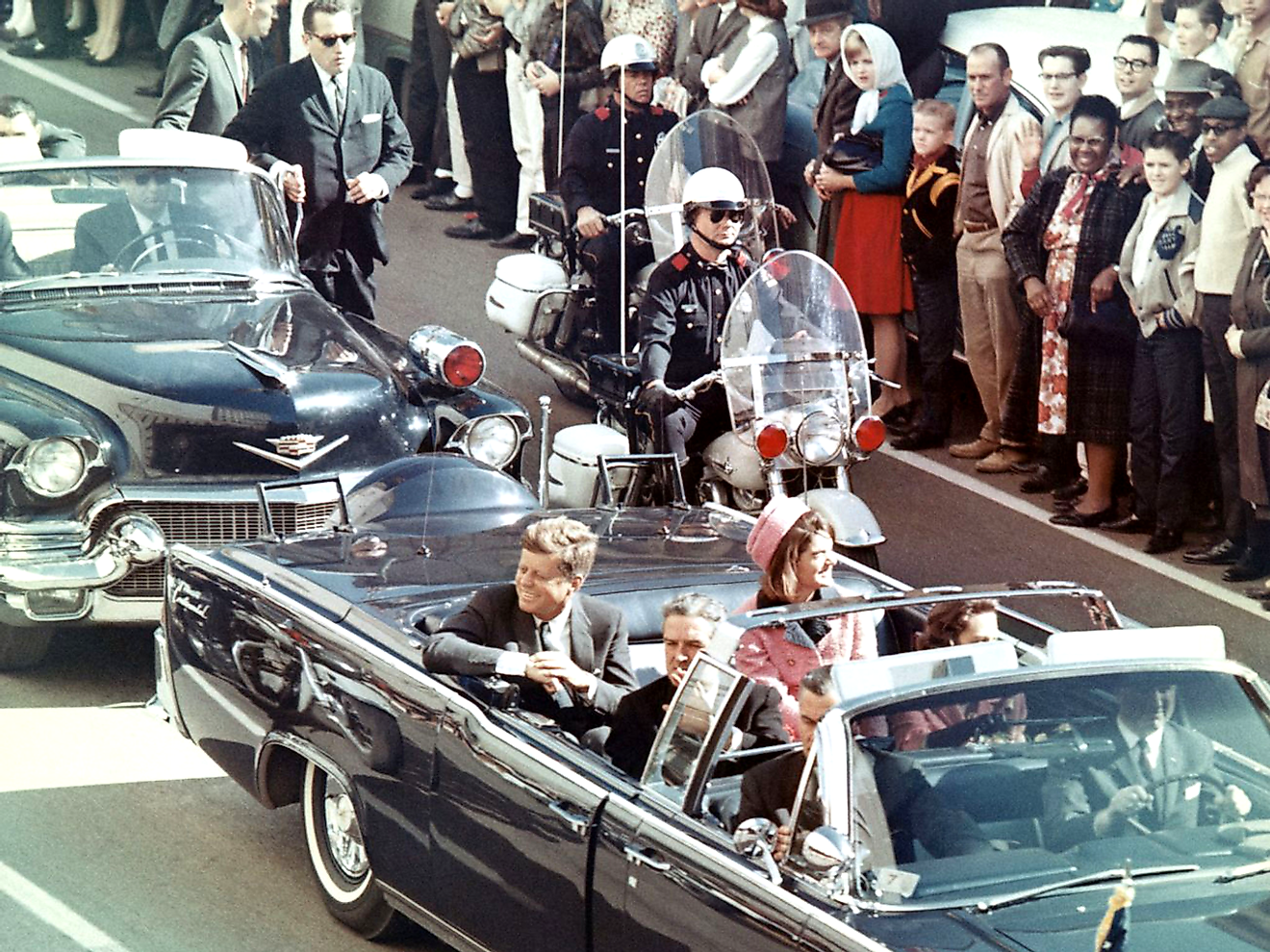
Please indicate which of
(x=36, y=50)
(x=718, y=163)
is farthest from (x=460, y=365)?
(x=36, y=50)

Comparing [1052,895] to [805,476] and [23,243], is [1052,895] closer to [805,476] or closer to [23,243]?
[805,476]

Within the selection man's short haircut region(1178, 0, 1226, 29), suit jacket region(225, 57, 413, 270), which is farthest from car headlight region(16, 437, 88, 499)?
man's short haircut region(1178, 0, 1226, 29)

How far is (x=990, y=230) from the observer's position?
33.0ft

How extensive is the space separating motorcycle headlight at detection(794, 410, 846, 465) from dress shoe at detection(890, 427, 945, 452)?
2616 mm

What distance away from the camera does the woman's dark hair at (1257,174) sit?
27.4 feet

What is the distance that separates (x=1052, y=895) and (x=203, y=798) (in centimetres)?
361

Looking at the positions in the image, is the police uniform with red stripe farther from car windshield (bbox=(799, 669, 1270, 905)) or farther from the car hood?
car windshield (bbox=(799, 669, 1270, 905))

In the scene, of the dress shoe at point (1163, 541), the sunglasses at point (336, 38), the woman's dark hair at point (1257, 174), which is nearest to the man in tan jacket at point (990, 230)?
the dress shoe at point (1163, 541)

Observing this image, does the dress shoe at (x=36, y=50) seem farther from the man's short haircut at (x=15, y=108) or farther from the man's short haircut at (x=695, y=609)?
the man's short haircut at (x=695, y=609)

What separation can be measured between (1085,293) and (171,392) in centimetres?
399

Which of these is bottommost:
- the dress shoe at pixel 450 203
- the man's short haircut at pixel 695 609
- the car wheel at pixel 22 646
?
the car wheel at pixel 22 646

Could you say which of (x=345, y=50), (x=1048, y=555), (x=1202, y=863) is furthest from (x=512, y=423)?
(x=1202, y=863)

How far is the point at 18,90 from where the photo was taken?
10.9 meters

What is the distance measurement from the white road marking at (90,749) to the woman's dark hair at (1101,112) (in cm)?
465
